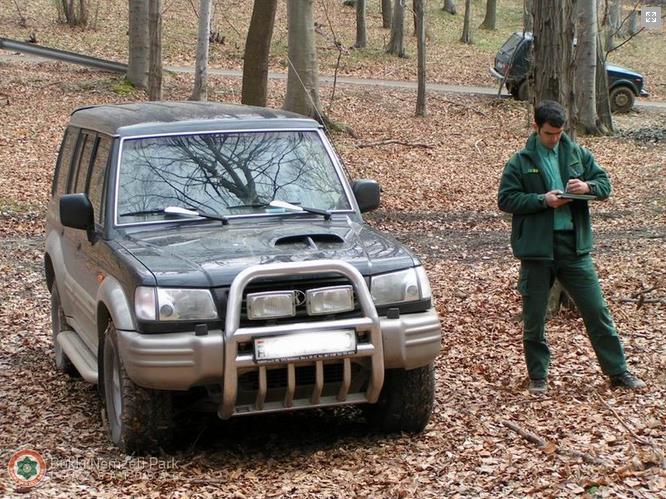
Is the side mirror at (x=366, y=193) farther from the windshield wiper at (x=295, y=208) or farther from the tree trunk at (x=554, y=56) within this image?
the tree trunk at (x=554, y=56)

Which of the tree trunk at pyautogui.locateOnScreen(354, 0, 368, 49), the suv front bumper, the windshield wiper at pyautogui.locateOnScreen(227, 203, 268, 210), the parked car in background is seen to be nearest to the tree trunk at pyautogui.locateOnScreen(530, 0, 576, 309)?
the windshield wiper at pyautogui.locateOnScreen(227, 203, 268, 210)

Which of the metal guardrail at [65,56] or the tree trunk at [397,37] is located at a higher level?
the tree trunk at [397,37]

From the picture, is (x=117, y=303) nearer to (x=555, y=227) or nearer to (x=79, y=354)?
A: (x=79, y=354)

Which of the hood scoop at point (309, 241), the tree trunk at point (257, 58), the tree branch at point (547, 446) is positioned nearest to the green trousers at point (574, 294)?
the tree branch at point (547, 446)

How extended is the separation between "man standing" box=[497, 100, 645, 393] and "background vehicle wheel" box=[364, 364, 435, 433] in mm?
1251

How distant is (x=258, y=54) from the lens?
19844 mm

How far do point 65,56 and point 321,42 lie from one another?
1339cm

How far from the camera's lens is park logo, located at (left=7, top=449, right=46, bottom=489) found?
599cm

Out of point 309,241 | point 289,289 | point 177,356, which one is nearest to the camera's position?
point 177,356

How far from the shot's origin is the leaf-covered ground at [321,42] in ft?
113

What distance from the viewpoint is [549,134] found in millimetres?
7234

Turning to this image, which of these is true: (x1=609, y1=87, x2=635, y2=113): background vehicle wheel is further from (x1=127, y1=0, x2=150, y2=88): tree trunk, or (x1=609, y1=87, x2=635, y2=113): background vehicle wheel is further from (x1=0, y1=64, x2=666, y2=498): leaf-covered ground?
(x1=0, y1=64, x2=666, y2=498): leaf-covered ground

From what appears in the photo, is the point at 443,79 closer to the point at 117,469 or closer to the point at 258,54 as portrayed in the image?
the point at 258,54

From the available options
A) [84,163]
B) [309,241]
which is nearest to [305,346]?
[309,241]
